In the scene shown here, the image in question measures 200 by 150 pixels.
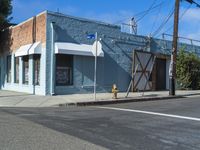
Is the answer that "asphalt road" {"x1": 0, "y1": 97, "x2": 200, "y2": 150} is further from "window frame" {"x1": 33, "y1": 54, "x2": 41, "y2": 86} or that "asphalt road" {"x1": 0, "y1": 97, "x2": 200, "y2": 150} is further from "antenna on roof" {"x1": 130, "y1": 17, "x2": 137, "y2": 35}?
"antenna on roof" {"x1": 130, "y1": 17, "x2": 137, "y2": 35}

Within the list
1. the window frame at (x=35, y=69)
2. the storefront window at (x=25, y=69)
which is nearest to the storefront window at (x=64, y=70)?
the window frame at (x=35, y=69)

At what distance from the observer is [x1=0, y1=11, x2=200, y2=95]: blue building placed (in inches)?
924

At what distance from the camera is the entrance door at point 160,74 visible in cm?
3032

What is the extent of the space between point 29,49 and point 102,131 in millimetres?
14780

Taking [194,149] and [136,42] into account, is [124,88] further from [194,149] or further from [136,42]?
[194,149]

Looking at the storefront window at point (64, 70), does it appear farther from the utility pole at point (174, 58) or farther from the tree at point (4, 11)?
the tree at point (4, 11)

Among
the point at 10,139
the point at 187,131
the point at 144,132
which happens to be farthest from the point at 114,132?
the point at 10,139

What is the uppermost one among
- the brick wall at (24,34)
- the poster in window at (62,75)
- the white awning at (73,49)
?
the brick wall at (24,34)

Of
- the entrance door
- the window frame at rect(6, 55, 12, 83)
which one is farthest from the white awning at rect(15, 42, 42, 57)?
the entrance door

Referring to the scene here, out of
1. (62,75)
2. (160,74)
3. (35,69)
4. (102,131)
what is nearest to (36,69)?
(35,69)

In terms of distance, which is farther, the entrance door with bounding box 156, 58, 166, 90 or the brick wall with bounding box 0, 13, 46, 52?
the entrance door with bounding box 156, 58, 166, 90

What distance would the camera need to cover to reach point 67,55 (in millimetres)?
24156

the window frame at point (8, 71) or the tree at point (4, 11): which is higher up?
the tree at point (4, 11)

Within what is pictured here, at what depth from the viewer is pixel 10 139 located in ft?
30.3
